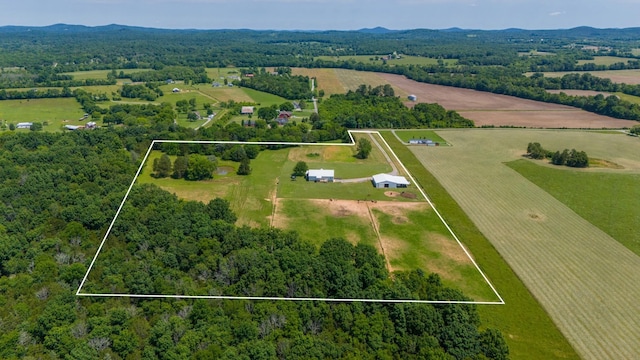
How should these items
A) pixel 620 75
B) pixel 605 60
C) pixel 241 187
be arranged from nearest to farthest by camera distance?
pixel 241 187 → pixel 620 75 → pixel 605 60

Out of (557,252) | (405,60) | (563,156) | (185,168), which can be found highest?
(405,60)

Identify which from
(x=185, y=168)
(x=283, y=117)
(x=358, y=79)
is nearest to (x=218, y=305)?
(x=185, y=168)

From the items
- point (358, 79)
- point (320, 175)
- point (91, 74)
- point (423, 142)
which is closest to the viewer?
point (320, 175)

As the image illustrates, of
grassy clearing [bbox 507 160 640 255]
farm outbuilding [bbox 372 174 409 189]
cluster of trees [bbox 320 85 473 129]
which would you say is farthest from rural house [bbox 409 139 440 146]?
farm outbuilding [bbox 372 174 409 189]

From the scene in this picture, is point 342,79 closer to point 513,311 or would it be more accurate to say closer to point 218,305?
point 513,311

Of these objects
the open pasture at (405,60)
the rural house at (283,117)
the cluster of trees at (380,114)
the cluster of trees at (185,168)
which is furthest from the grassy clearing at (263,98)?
the open pasture at (405,60)

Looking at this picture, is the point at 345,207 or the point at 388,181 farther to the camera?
the point at 388,181

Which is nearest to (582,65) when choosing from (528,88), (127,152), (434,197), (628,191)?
(528,88)
